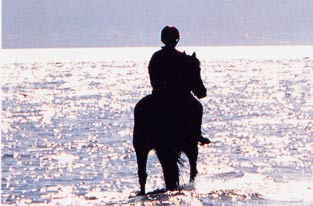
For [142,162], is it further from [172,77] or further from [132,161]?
[132,161]

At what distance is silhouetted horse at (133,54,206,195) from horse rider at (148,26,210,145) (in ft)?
0.13

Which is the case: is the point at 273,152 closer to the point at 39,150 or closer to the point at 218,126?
the point at 39,150

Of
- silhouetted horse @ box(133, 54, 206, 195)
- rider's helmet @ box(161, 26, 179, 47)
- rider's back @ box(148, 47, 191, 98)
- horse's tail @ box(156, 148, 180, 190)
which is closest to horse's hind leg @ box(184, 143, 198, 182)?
silhouetted horse @ box(133, 54, 206, 195)

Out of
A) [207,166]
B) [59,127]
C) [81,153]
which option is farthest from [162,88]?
[59,127]

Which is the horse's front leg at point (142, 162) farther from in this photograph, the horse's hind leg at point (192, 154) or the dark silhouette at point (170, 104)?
the horse's hind leg at point (192, 154)

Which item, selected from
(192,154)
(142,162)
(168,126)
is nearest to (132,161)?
(192,154)

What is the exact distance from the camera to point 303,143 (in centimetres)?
2850

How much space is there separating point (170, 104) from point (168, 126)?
292 mm

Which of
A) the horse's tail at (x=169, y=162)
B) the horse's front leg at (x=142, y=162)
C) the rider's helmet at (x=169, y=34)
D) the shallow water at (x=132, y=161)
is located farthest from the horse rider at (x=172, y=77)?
the shallow water at (x=132, y=161)

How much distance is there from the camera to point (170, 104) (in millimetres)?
12820

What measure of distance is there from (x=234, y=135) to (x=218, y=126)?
20.4 feet

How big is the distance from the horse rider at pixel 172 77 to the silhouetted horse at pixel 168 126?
1.6 inches

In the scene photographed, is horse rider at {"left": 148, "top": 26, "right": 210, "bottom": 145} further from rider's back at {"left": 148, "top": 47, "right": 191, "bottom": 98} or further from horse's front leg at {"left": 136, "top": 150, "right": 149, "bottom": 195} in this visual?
horse's front leg at {"left": 136, "top": 150, "right": 149, "bottom": 195}

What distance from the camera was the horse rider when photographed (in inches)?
506
